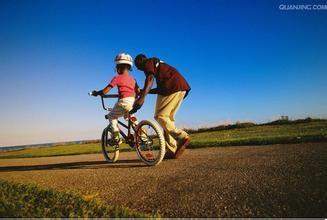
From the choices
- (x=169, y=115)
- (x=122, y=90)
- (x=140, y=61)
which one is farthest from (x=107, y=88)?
(x=169, y=115)

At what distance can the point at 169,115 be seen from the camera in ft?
19.9

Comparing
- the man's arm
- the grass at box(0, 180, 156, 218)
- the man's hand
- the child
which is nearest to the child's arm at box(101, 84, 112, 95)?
the child

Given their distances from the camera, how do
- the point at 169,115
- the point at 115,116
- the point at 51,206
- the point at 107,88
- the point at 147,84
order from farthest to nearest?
the point at 115,116, the point at 107,88, the point at 169,115, the point at 147,84, the point at 51,206

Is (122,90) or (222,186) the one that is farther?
(122,90)

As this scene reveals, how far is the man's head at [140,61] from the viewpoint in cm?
609

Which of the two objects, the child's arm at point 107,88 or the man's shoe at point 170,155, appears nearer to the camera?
the man's shoe at point 170,155

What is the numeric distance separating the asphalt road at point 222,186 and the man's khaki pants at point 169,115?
89 centimetres

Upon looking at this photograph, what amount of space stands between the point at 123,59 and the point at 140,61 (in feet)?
1.81

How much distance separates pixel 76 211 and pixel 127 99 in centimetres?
385

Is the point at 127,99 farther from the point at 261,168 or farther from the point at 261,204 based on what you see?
the point at 261,204

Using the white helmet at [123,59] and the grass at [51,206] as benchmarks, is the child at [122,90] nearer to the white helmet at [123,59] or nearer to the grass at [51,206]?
the white helmet at [123,59]

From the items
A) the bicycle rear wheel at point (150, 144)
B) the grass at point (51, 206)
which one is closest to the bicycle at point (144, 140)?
the bicycle rear wheel at point (150, 144)

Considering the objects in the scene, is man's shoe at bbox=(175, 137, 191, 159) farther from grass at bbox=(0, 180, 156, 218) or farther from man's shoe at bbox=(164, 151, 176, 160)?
grass at bbox=(0, 180, 156, 218)

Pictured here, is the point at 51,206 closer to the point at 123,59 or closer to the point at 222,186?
the point at 222,186
